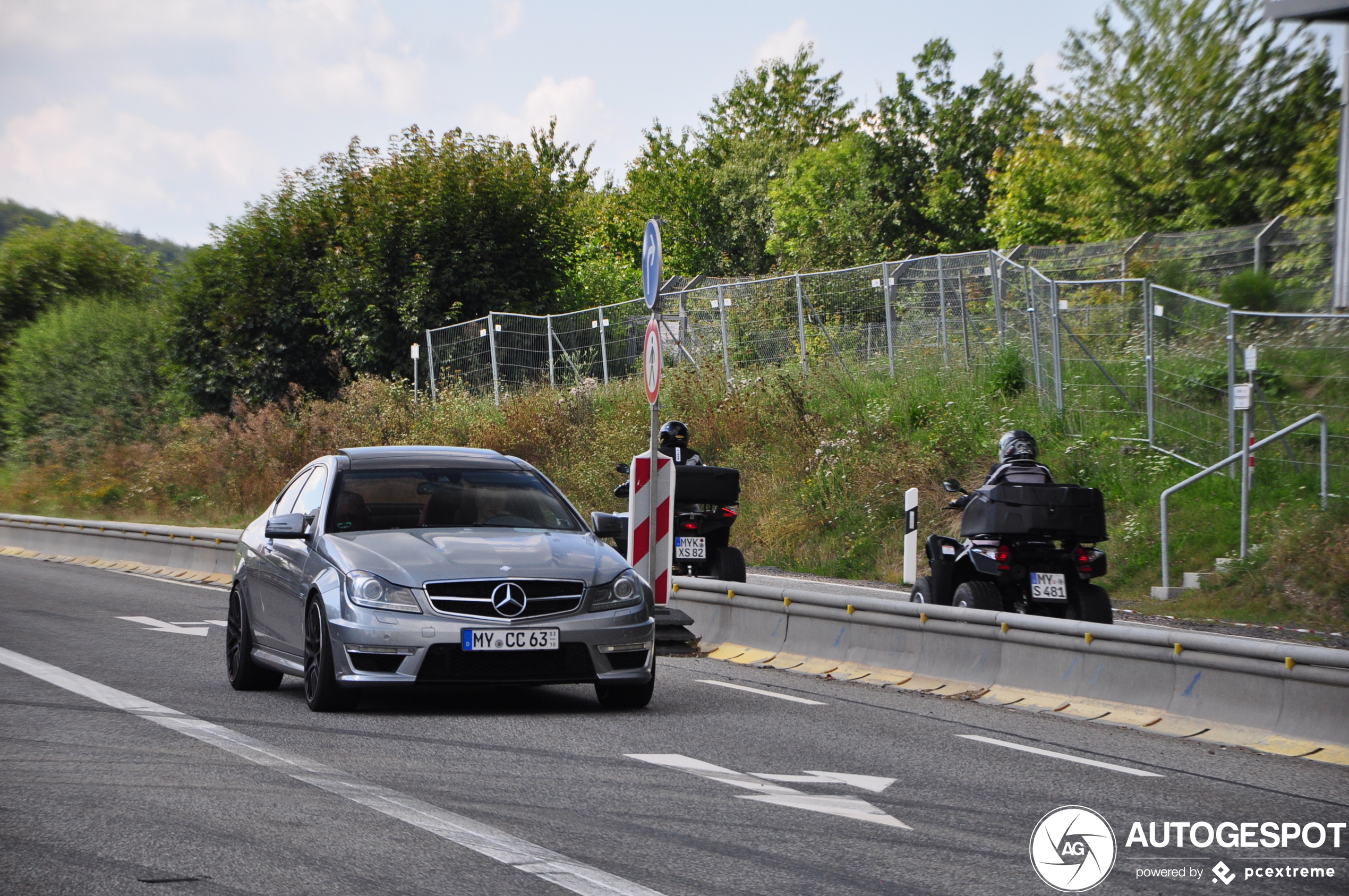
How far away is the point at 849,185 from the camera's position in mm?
59469

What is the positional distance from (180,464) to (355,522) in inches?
1188

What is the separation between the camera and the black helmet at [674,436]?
15.7 meters

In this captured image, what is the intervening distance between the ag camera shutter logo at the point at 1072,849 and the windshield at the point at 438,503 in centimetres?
433

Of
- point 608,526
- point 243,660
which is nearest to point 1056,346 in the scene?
point 608,526

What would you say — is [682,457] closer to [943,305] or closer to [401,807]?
[401,807]

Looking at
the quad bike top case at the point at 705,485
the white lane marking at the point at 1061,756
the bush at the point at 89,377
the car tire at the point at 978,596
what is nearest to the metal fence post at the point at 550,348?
the bush at the point at 89,377

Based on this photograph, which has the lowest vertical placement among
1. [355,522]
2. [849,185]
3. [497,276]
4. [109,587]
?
[109,587]

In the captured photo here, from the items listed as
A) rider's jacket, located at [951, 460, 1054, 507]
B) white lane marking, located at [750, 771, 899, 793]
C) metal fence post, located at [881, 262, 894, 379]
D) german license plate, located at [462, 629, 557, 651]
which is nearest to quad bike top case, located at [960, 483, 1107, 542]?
rider's jacket, located at [951, 460, 1054, 507]

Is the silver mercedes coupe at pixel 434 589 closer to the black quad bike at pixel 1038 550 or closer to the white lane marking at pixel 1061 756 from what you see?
the white lane marking at pixel 1061 756

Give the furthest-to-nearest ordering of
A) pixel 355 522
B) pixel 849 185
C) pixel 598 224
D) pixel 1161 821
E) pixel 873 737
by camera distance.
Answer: pixel 598 224 < pixel 849 185 < pixel 355 522 < pixel 873 737 < pixel 1161 821

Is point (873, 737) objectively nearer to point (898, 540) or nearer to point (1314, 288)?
point (898, 540)

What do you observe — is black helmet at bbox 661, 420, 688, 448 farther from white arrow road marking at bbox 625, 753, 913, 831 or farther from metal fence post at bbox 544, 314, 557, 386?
metal fence post at bbox 544, 314, 557, 386

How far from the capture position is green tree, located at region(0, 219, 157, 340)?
61.1 metres

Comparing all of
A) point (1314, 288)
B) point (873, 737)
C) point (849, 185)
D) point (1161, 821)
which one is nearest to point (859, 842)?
point (1161, 821)
